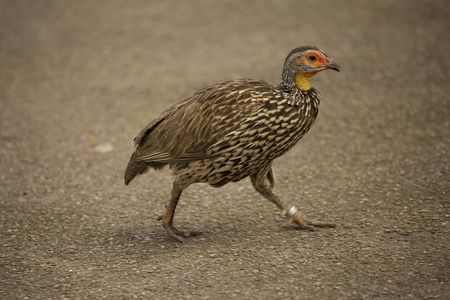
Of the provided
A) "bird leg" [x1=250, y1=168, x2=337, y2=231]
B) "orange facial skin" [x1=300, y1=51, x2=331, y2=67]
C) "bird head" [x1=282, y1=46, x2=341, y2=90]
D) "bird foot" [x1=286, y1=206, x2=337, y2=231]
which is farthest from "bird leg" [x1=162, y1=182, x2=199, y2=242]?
"orange facial skin" [x1=300, y1=51, x2=331, y2=67]

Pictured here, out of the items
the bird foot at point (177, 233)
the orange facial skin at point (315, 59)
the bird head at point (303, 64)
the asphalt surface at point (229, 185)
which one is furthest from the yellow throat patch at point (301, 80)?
the bird foot at point (177, 233)

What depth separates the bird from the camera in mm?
4242

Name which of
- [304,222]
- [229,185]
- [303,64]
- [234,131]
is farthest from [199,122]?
[229,185]

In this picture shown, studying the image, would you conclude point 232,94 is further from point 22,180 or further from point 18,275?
point 22,180

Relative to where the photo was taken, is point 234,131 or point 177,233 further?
point 177,233

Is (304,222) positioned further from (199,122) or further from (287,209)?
(199,122)

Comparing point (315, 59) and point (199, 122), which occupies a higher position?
point (315, 59)

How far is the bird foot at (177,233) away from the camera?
4539 mm

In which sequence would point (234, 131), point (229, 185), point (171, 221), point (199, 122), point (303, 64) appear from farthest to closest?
1. point (229, 185)
2. point (171, 221)
3. point (303, 64)
4. point (199, 122)
5. point (234, 131)

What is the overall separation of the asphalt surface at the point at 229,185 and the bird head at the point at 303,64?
1.30 m

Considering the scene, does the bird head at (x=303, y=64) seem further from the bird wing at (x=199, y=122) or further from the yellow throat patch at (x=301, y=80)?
the bird wing at (x=199, y=122)

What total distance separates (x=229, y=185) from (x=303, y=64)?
1760mm

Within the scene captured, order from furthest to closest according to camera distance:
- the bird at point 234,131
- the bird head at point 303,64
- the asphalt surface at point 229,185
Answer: the bird head at point 303,64 < the bird at point 234,131 < the asphalt surface at point 229,185

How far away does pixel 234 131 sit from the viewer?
422 centimetres
